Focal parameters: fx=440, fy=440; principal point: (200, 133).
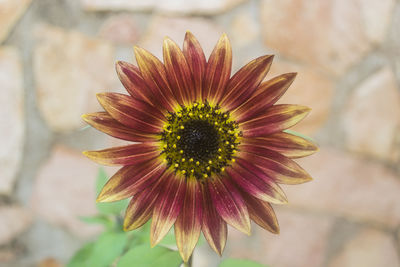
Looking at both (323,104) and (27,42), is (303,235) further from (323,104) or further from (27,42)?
(27,42)

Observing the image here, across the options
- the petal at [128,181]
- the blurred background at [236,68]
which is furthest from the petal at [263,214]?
the blurred background at [236,68]

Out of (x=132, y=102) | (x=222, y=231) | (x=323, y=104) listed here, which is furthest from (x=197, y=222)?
(x=323, y=104)

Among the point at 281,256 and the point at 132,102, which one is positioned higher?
the point at 132,102

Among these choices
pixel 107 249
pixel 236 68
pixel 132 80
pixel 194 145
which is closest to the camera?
pixel 132 80

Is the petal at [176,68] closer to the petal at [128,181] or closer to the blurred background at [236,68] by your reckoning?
the petal at [128,181]

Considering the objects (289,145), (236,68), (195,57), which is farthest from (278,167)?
(236,68)

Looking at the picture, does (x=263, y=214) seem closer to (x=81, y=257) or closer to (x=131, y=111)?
(x=131, y=111)
